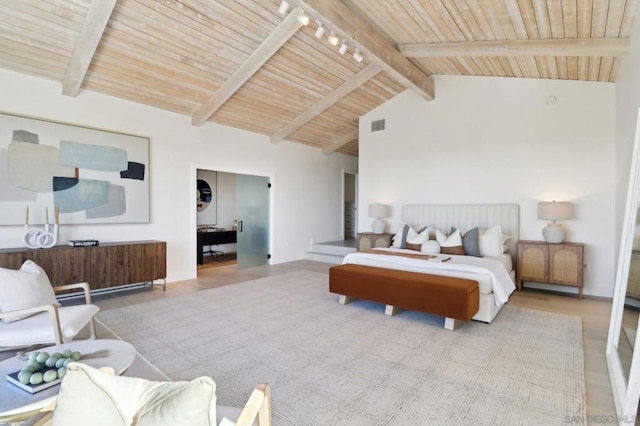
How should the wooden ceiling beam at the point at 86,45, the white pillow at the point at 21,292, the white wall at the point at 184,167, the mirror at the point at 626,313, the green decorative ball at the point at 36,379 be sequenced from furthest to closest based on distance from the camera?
the white wall at the point at 184,167 → the wooden ceiling beam at the point at 86,45 → the white pillow at the point at 21,292 → the mirror at the point at 626,313 → the green decorative ball at the point at 36,379

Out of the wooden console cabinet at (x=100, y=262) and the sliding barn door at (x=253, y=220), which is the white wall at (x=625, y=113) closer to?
the sliding barn door at (x=253, y=220)

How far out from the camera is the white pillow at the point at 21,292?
98.0 inches

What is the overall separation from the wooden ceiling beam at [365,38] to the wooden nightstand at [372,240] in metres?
2.91

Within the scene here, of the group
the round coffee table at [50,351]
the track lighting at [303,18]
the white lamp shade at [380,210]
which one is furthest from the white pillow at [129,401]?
the white lamp shade at [380,210]

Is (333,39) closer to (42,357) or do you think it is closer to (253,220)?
(42,357)

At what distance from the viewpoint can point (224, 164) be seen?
6.53 m

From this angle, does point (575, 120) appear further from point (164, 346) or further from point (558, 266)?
point (164, 346)

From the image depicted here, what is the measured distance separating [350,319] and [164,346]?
6.55 ft

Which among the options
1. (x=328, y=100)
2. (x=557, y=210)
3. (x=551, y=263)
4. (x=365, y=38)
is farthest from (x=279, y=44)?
(x=551, y=263)

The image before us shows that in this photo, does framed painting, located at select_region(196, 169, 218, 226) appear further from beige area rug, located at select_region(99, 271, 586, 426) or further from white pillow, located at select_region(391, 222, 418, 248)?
white pillow, located at select_region(391, 222, 418, 248)

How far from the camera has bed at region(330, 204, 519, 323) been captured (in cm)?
362

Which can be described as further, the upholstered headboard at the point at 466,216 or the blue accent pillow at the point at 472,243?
the upholstered headboard at the point at 466,216

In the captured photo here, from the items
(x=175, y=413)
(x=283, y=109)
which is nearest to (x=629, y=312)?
(x=175, y=413)

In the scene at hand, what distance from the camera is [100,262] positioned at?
4.45 meters
